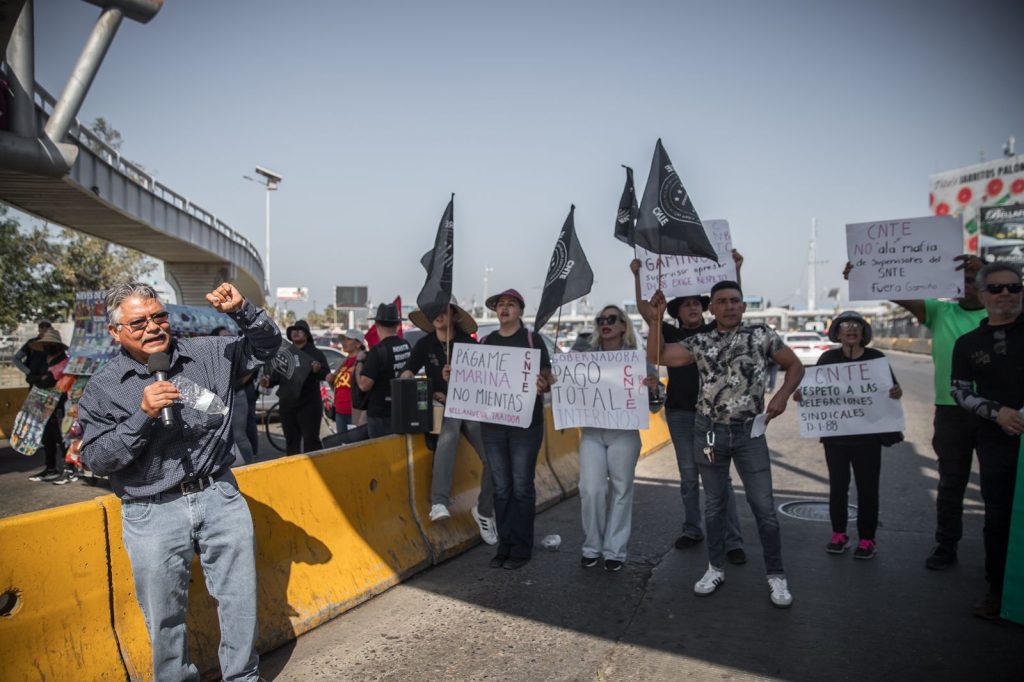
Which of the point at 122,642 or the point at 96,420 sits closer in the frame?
the point at 96,420

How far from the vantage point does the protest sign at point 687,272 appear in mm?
6320

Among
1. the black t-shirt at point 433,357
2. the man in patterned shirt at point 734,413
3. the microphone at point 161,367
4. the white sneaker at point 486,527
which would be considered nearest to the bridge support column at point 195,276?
the black t-shirt at point 433,357

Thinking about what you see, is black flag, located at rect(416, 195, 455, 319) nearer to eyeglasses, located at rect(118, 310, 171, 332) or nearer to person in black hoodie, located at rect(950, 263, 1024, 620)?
eyeglasses, located at rect(118, 310, 171, 332)

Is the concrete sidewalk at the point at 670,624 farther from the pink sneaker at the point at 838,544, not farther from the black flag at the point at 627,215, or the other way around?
the black flag at the point at 627,215

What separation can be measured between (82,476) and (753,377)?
8566 millimetres

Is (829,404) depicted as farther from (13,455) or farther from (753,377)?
(13,455)

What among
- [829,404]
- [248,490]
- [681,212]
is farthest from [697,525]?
[248,490]

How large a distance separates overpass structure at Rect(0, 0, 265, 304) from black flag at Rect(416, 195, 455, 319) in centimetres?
1643

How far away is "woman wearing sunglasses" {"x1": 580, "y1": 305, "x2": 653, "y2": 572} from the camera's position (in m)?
5.43

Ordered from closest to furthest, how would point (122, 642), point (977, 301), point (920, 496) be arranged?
point (122, 642) < point (977, 301) < point (920, 496)

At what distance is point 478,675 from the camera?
3775mm

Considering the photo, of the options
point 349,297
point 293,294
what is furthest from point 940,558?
point 293,294

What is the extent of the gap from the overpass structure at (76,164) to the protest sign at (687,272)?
57.5ft

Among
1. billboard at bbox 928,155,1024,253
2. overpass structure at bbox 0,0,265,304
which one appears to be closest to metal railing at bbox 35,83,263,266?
overpass structure at bbox 0,0,265,304
